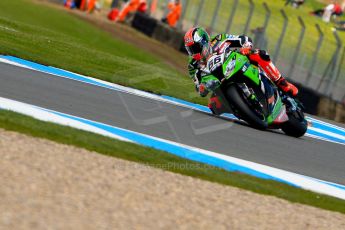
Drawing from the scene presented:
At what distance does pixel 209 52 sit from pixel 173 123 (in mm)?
1582

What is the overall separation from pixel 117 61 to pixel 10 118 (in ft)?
28.3

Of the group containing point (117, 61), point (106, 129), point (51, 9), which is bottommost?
point (51, 9)

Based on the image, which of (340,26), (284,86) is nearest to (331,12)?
(340,26)

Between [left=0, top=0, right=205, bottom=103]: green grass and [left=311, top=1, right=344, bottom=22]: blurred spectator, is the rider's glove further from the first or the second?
[left=311, top=1, right=344, bottom=22]: blurred spectator

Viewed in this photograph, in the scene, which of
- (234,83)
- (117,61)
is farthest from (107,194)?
(117,61)

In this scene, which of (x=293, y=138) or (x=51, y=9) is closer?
(x=293, y=138)

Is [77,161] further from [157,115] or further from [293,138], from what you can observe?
[293,138]

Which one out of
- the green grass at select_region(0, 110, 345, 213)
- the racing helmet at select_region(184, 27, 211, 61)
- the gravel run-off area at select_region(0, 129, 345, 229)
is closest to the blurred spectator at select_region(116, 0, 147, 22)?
the racing helmet at select_region(184, 27, 211, 61)

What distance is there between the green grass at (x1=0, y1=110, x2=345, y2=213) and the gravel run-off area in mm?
265

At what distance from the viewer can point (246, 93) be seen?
12.4m

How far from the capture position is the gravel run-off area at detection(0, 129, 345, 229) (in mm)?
6301

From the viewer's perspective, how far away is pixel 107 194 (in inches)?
276

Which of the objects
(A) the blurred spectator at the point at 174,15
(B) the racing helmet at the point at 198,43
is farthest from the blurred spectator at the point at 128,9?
(B) the racing helmet at the point at 198,43

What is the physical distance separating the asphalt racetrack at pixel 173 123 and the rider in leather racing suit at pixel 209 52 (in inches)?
21.5
